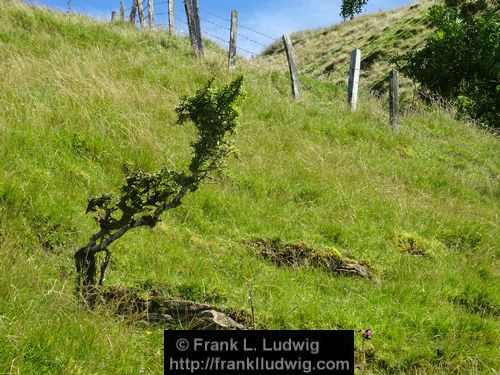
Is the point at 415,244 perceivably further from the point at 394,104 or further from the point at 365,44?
the point at 365,44

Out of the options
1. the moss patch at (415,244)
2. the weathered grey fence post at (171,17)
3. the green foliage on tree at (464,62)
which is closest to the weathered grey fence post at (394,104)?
the green foliage on tree at (464,62)

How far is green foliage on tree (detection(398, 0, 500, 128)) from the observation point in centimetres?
1687

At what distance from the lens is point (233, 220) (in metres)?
7.29

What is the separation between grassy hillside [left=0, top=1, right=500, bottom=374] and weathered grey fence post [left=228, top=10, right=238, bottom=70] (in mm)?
1981

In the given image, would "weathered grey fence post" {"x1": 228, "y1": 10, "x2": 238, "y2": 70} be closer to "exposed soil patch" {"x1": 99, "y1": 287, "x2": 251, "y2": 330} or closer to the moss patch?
the moss patch

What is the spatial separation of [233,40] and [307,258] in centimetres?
1020

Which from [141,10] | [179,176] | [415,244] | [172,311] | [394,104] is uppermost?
[141,10]

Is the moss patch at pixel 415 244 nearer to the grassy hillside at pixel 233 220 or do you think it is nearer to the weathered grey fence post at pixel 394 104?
the grassy hillside at pixel 233 220

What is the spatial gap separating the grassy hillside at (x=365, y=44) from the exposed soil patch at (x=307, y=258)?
796 inches

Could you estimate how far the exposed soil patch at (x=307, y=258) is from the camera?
21.7 ft

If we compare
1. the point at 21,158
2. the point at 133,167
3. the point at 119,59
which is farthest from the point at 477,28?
the point at 21,158

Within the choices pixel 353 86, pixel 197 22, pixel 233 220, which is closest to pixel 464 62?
pixel 353 86

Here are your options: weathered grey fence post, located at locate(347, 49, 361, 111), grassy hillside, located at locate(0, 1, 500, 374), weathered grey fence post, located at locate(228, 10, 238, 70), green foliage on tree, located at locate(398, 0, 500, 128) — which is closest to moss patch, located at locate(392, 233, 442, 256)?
grassy hillside, located at locate(0, 1, 500, 374)

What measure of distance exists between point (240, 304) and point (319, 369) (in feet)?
Answer: 5.44
